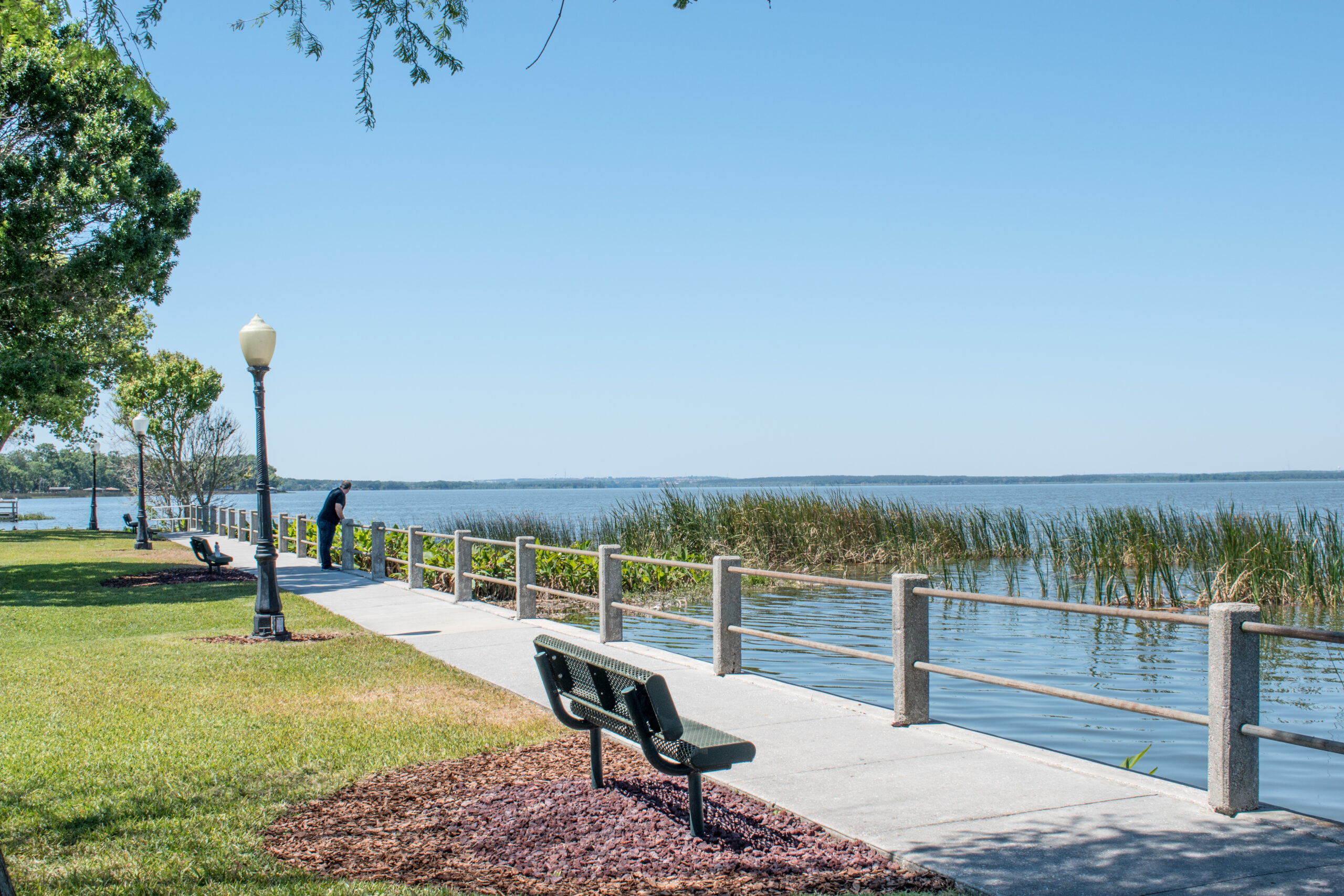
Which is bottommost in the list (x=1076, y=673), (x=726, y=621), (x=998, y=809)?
(x=1076, y=673)

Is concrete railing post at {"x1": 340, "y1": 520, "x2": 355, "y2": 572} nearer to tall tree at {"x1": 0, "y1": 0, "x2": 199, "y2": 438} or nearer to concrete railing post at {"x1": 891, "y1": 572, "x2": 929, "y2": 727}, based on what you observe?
tall tree at {"x1": 0, "y1": 0, "x2": 199, "y2": 438}

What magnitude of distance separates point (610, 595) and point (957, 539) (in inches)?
600

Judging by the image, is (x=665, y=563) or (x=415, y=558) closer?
(x=665, y=563)

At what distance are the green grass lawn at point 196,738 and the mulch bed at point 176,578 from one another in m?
6.46

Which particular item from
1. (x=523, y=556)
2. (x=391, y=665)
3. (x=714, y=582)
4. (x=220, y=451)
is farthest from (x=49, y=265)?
(x=220, y=451)

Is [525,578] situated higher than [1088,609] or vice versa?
[1088,609]

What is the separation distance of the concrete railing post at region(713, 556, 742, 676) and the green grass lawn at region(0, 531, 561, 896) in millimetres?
1970

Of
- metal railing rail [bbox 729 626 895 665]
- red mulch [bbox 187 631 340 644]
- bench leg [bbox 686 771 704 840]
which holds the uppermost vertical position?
metal railing rail [bbox 729 626 895 665]

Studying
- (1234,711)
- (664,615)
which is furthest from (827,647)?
(1234,711)

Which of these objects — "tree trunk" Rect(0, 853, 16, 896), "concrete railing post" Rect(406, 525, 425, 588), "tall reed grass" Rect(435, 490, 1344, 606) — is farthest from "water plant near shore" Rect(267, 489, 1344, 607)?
"tree trunk" Rect(0, 853, 16, 896)

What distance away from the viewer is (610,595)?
39.2ft

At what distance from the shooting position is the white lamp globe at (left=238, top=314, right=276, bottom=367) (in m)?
13.2

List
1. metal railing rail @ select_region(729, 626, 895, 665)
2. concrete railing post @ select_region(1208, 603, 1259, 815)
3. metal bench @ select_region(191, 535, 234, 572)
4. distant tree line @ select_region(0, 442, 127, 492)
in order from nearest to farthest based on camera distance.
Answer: concrete railing post @ select_region(1208, 603, 1259, 815)
metal railing rail @ select_region(729, 626, 895, 665)
metal bench @ select_region(191, 535, 234, 572)
distant tree line @ select_region(0, 442, 127, 492)

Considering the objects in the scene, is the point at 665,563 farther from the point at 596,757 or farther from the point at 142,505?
the point at 142,505
